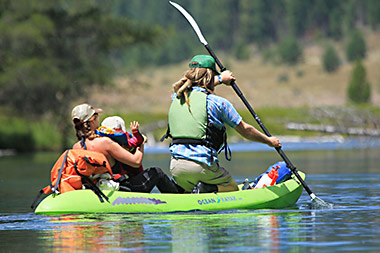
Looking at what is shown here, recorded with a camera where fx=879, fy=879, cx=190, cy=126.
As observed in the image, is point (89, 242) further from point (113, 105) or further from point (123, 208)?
point (113, 105)

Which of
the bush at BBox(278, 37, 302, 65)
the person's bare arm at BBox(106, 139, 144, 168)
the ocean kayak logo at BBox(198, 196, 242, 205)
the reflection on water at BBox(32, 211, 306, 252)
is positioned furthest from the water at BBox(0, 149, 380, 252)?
the bush at BBox(278, 37, 302, 65)

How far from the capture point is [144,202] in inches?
395

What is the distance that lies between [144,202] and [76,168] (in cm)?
89

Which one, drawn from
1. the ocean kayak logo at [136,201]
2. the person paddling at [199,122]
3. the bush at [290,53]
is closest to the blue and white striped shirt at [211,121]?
the person paddling at [199,122]

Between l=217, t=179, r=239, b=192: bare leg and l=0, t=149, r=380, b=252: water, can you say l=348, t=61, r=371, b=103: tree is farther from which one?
l=217, t=179, r=239, b=192: bare leg

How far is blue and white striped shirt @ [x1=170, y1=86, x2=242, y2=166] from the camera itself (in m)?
9.91

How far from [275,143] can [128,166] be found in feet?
5.80

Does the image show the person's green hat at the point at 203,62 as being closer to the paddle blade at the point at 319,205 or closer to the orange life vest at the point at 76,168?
the orange life vest at the point at 76,168

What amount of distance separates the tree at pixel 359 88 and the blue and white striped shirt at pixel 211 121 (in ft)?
319

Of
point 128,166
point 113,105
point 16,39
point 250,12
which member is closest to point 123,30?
point 113,105

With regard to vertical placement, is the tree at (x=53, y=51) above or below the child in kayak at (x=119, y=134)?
above

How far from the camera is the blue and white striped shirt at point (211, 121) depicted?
390 inches

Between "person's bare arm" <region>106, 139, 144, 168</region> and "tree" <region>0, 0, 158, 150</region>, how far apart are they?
31502 millimetres

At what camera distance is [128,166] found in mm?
10453
